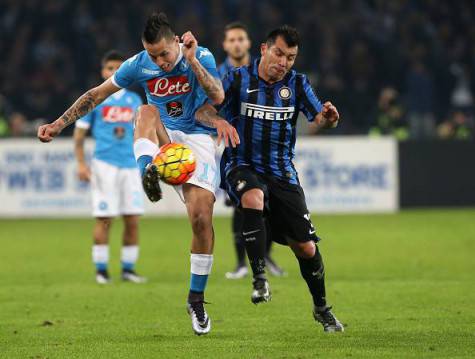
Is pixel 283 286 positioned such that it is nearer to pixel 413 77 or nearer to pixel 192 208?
pixel 192 208

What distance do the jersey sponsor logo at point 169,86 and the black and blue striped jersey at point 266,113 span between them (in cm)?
29

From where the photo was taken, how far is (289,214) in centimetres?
743

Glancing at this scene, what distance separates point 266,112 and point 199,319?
146 centimetres

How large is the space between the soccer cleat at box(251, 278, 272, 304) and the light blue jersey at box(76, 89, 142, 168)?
4.56 m

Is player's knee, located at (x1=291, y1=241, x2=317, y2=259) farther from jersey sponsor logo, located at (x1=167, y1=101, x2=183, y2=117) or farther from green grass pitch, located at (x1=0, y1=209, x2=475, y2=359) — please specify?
jersey sponsor logo, located at (x1=167, y1=101, x2=183, y2=117)

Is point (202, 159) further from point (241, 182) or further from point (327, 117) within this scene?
point (327, 117)

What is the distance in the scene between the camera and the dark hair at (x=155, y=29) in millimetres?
7109

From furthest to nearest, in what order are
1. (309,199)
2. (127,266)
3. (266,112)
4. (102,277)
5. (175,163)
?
(309,199)
(127,266)
(102,277)
(266,112)
(175,163)

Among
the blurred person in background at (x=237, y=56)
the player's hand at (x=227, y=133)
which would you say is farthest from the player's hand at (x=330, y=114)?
the blurred person in background at (x=237, y=56)

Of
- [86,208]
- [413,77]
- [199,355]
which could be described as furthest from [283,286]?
[413,77]

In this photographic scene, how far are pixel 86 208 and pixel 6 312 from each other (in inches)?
383

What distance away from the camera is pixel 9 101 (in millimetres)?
21406

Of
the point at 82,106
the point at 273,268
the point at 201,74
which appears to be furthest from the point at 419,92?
the point at 201,74

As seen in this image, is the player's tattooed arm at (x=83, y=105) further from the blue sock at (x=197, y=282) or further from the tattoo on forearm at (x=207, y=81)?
the blue sock at (x=197, y=282)
